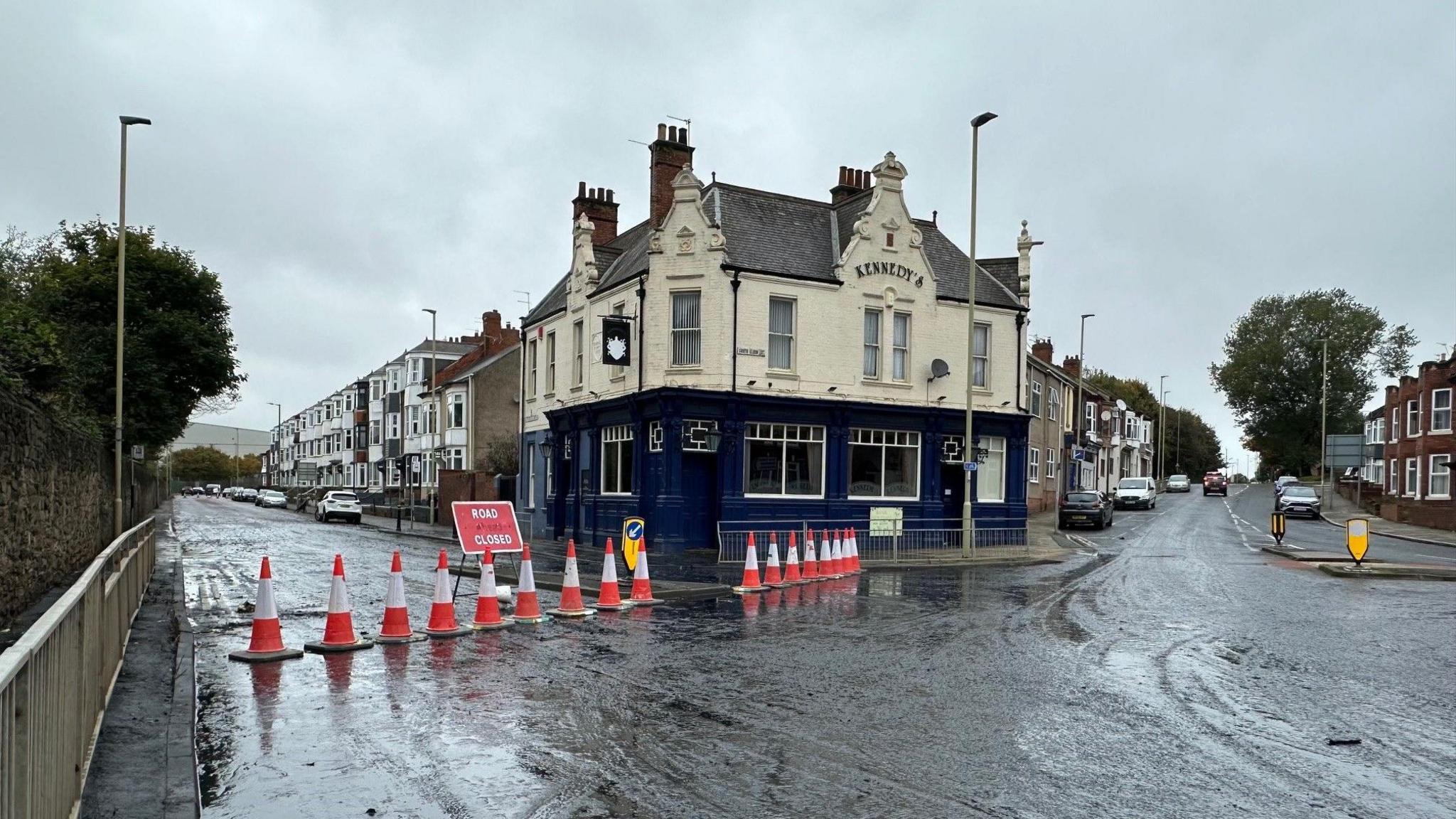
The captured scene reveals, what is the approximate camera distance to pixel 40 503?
13.6 m

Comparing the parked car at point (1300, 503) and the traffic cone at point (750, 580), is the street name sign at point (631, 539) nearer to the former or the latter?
the traffic cone at point (750, 580)

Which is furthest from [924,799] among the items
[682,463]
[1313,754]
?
[682,463]

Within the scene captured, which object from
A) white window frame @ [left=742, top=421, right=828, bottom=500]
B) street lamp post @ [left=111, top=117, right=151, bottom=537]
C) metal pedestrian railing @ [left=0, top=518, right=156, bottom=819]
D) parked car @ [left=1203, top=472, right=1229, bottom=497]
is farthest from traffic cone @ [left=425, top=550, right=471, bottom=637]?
parked car @ [left=1203, top=472, right=1229, bottom=497]

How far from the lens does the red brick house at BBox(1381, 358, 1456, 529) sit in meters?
45.1

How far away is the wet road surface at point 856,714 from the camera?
6.19m

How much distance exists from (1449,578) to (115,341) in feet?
113

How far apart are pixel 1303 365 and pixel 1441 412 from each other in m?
43.6

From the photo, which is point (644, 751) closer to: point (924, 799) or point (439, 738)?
point (439, 738)

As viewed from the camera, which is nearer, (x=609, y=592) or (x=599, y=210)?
(x=609, y=592)

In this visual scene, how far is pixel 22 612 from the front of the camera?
12188 mm

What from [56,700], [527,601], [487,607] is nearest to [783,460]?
[527,601]

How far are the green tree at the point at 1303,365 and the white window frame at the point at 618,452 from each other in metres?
76.6

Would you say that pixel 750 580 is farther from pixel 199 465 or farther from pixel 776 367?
pixel 199 465

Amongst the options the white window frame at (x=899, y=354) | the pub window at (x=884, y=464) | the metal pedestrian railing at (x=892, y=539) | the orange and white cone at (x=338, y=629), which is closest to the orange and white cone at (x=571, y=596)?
the orange and white cone at (x=338, y=629)
